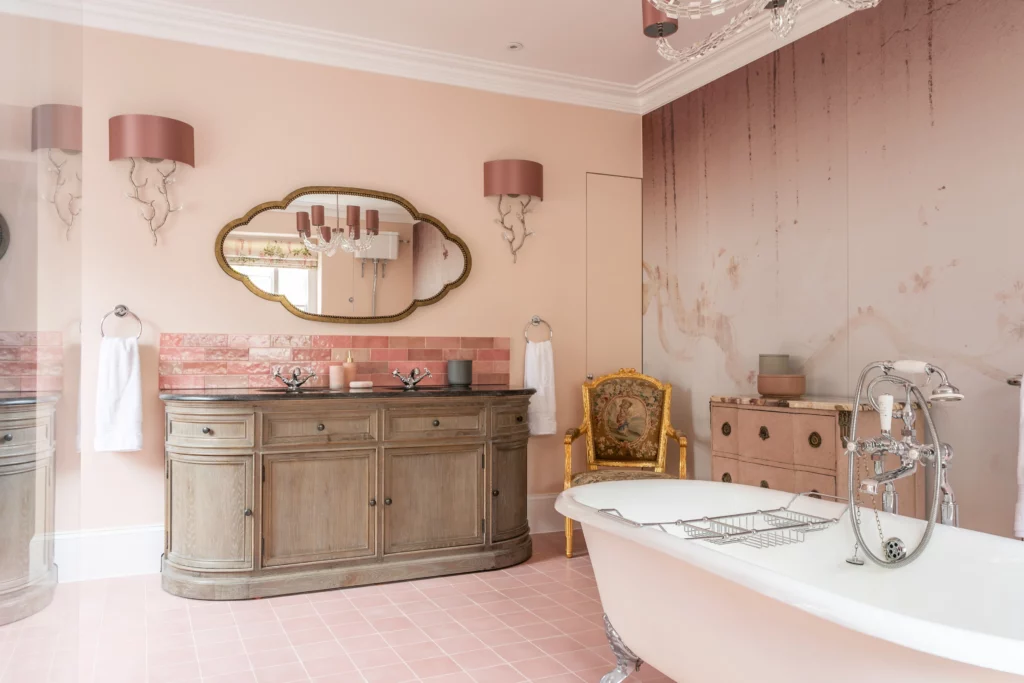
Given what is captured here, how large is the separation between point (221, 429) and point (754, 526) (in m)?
2.40

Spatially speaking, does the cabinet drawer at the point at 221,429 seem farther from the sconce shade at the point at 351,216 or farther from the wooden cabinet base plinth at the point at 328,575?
the sconce shade at the point at 351,216

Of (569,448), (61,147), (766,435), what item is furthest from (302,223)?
(61,147)

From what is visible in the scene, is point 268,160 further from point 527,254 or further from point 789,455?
point 789,455

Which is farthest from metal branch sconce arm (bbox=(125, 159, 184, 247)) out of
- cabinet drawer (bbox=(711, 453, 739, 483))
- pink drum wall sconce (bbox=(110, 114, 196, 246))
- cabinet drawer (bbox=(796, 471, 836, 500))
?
cabinet drawer (bbox=(796, 471, 836, 500))

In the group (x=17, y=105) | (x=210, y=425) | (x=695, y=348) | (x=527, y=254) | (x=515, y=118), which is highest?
(x=515, y=118)

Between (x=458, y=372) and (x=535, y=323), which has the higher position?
(x=535, y=323)

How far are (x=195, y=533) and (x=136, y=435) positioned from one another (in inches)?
24.4

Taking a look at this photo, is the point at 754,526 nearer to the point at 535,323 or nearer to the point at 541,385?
the point at 541,385

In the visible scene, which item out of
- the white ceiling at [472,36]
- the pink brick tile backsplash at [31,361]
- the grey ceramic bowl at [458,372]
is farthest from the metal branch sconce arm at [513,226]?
the pink brick tile backsplash at [31,361]

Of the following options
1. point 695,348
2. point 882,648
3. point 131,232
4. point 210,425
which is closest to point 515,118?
point 695,348

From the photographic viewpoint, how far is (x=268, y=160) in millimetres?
4164

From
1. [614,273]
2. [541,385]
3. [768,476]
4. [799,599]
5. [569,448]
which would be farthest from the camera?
[614,273]

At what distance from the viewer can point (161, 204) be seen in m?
3.93

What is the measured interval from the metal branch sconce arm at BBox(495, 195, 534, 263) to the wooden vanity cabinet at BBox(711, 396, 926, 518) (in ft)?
5.34
